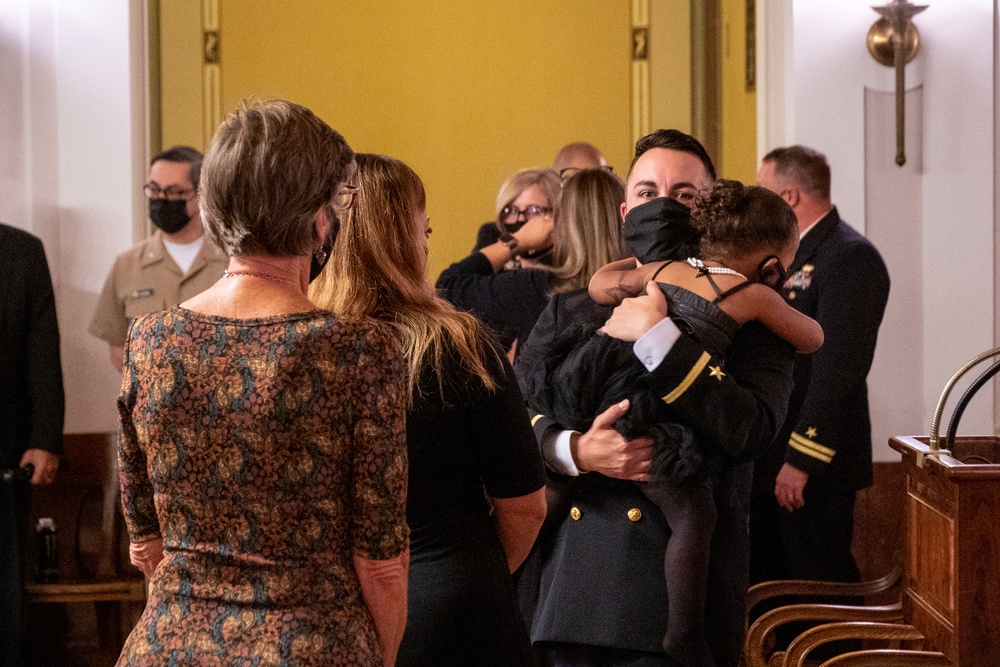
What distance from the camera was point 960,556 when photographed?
2.28 meters

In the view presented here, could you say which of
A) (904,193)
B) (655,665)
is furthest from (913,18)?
(655,665)

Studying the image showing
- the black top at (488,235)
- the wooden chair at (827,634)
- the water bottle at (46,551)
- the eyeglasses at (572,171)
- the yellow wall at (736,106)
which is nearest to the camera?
the wooden chair at (827,634)

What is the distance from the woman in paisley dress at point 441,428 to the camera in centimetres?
175

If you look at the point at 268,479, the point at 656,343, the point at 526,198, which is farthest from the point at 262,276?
the point at 526,198

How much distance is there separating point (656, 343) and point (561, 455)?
280mm

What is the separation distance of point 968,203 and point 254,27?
3.12m

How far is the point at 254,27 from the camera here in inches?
209

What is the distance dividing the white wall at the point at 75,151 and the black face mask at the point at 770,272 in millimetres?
3142

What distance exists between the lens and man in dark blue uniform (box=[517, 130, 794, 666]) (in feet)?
6.35

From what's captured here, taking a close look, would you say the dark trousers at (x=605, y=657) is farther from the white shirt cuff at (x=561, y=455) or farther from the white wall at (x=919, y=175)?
the white wall at (x=919, y=175)

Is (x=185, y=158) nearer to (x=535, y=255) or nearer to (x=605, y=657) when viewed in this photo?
(x=535, y=255)

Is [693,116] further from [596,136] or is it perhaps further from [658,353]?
[658,353]

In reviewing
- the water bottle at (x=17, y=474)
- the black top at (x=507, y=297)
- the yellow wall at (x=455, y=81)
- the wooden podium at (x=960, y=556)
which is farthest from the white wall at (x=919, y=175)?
the water bottle at (x=17, y=474)

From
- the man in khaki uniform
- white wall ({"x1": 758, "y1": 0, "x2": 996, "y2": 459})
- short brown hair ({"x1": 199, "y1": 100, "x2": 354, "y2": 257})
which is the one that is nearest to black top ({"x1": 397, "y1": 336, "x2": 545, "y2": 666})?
short brown hair ({"x1": 199, "y1": 100, "x2": 354, "y2": 257})
